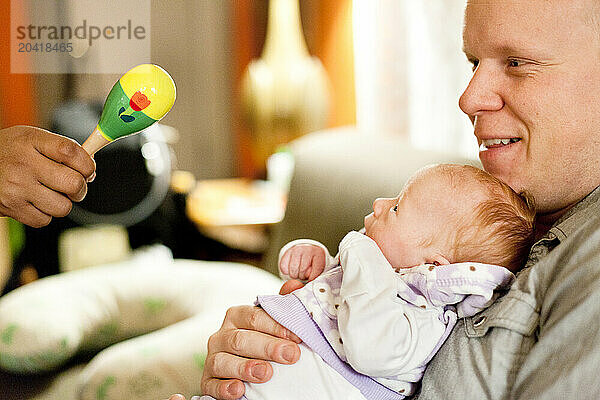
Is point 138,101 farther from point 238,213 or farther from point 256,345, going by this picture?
point 238,213

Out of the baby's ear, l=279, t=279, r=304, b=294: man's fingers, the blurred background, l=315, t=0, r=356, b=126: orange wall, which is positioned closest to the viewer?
the baby's ear

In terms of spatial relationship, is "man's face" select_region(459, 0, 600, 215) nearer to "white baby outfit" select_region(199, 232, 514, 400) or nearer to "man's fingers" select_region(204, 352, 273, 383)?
"white baby outfit" select_region(199, 232, 514, 400)

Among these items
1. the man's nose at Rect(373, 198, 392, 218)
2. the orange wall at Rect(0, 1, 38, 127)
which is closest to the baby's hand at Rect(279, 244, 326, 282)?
the man's nose at Rect(373, 198, 392, 218)

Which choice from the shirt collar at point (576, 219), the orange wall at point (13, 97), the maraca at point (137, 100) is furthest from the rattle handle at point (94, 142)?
the orange wall at point (13, 97)

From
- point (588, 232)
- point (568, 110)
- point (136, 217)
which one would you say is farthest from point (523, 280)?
point (136, 217)

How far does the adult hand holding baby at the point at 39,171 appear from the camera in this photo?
967 mm

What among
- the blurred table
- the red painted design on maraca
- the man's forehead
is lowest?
the blurred table

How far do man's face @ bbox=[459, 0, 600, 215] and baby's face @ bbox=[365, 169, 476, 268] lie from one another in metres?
0.10

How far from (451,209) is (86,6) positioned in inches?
46.6

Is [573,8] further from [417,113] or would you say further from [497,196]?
[417,113]

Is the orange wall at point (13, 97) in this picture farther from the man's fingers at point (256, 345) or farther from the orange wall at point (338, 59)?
the man's fingers at point (256, 345)

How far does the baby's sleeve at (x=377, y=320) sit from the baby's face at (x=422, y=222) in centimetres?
7

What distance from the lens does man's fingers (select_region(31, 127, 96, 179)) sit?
0.97 metres

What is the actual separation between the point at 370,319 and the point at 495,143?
0.36 metres
